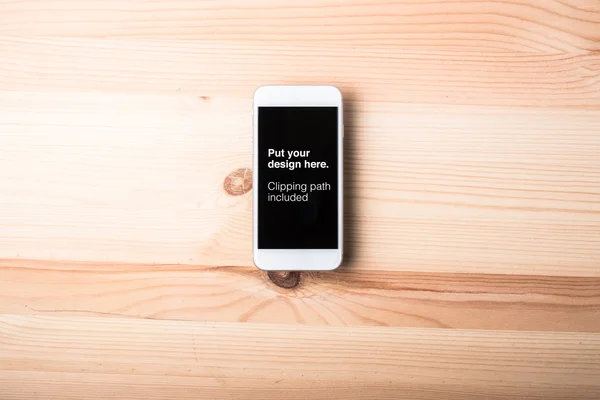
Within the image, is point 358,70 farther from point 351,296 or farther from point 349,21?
point 351,296

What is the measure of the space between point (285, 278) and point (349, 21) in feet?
0.85

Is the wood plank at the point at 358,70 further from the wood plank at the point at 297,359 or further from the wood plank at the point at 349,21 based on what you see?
the wood plank at the point at 297,359

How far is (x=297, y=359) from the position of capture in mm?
404

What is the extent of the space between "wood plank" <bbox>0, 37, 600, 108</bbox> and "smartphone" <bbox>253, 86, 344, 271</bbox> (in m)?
0.03

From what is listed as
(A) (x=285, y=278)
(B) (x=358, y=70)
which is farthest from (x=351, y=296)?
(B) (x=358, y=70)

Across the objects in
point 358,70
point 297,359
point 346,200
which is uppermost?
point 358,70

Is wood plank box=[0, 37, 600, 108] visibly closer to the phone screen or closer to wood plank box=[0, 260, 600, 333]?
the phone screen

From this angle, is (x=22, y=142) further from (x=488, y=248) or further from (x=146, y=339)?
(x=488, y=248)

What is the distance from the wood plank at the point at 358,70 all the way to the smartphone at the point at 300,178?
0.03 metres

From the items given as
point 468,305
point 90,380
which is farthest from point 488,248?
point 90,380

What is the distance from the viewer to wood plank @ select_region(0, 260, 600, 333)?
401 millimetres

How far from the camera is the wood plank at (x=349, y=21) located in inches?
15.5

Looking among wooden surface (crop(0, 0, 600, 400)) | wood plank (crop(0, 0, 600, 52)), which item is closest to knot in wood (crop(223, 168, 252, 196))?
wooden surface (crop(0, 0, 600, 400))

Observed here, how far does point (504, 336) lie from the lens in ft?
1.32
